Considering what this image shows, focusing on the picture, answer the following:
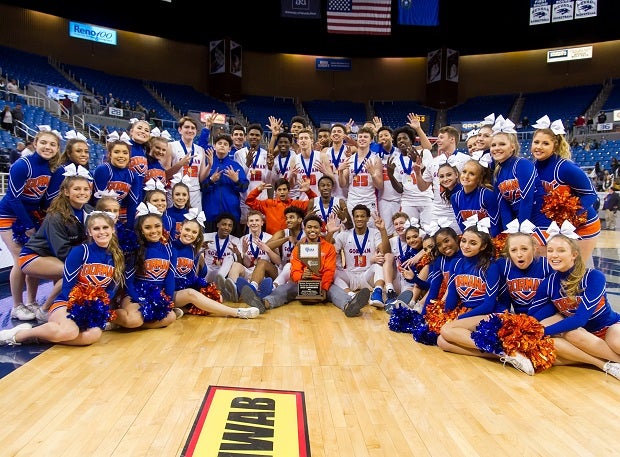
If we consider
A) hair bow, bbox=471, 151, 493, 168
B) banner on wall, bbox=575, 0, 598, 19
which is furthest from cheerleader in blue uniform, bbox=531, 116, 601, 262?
banner on wall, bbox=575, 0, 598, 19

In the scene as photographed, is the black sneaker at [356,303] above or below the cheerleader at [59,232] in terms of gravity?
below

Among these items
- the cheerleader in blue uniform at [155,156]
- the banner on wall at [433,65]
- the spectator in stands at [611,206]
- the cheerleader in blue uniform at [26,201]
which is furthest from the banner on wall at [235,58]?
the cheerleader in blue uniform at [26,201]

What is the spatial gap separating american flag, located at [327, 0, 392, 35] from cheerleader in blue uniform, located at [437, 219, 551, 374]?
1662 cm

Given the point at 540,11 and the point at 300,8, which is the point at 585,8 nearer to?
the point at 540,11

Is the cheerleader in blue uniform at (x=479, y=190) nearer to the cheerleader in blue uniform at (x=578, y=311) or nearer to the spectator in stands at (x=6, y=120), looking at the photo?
the cheerleader in blue uniform at (x=578, y=311)

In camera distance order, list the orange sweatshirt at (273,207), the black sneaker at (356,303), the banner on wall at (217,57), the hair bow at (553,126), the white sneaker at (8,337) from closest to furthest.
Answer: the white sneaker at (8,337) → the hair bow at (553,126) → the black sneaker at (356,303) → the orange sweatshirt at (273,207) → the banner on wall at (217,57)

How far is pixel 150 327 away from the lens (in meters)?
4.10

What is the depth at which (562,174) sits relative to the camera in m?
3.59

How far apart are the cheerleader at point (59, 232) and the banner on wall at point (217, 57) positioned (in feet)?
61.6

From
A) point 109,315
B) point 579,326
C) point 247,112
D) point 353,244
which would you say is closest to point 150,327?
point 109,315

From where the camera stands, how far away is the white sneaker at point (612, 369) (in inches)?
118

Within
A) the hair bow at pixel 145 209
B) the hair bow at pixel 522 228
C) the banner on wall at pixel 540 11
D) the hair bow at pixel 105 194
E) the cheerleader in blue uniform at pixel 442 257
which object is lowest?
the cheerleader in blue uniform at pixel 442 257

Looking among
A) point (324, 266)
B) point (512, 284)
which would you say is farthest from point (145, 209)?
point (512, 284)

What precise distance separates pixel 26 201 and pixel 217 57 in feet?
61.9
